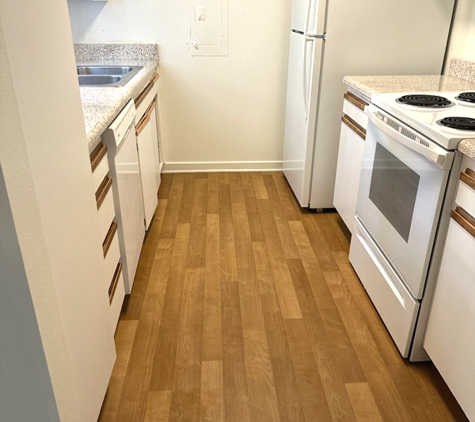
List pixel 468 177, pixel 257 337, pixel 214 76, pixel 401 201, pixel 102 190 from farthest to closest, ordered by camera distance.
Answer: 1. pixel 214 76
2. pixel 257 337
3. pixel 401 201
4. pixel 102 190
5. pixel 468 177

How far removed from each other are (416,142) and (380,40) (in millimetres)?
1247

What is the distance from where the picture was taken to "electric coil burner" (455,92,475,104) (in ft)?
6.21

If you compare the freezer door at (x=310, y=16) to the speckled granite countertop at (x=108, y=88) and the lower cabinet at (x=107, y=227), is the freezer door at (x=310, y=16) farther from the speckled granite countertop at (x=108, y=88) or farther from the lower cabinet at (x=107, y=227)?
the lower cabinet at (x=107, y=227)

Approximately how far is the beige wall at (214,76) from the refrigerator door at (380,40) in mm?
873

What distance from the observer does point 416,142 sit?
5.23 ft

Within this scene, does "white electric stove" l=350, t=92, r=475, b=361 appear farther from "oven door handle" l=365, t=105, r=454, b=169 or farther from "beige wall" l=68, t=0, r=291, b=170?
"beige wall" l=68, t=0, r=291, b=170

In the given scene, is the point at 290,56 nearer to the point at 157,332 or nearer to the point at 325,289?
the point at 325,289

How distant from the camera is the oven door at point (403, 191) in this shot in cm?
154

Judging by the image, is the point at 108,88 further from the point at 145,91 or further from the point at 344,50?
the point at 344,50

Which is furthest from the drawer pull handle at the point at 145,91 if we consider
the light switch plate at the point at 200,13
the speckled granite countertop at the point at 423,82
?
the speckled granite countertop at the point at 423,82

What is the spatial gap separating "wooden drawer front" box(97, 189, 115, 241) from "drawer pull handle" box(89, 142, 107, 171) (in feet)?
0.53

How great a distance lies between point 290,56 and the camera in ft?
10.6

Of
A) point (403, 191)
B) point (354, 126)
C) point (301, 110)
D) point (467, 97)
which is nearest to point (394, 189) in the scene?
point (403, 191)

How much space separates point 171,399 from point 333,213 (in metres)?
1.81
